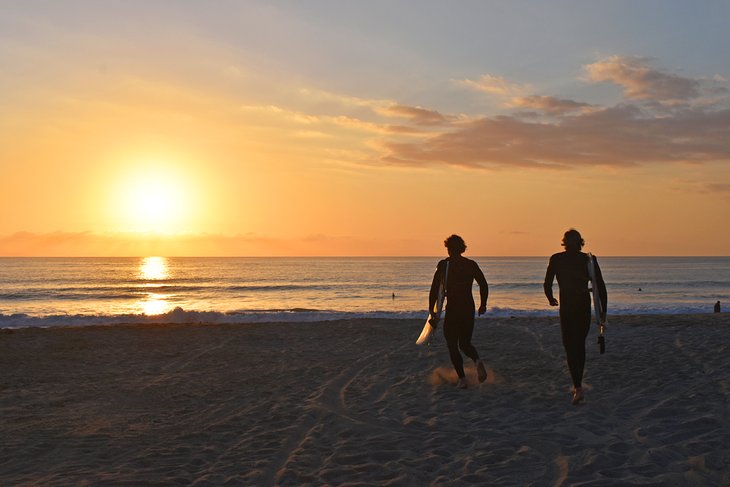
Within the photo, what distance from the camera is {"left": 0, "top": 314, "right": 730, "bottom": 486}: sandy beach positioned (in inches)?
202

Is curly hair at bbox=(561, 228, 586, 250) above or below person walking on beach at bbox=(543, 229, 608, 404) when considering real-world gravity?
above

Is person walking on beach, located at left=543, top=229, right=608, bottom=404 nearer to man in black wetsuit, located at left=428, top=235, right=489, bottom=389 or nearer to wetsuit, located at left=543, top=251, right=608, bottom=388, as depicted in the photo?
wetsuit, located at left=543, top=251, right=608, bottom=388

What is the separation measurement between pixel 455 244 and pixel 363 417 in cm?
261

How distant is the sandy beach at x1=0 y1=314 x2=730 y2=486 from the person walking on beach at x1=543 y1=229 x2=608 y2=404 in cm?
63

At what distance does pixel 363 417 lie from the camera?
7.10 meters

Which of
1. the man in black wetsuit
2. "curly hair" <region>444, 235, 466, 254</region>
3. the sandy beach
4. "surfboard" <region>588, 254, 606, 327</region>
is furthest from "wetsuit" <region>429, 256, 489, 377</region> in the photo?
"surfboard" <region>588, 254, 606, 327</region>

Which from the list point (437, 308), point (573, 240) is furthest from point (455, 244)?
point (573, 240)

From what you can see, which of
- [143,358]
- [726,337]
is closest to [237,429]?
[143,358]

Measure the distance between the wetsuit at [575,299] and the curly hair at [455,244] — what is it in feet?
4.27

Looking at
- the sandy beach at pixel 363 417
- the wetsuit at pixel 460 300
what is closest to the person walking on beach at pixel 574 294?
the sandy beach at pixel 363 417

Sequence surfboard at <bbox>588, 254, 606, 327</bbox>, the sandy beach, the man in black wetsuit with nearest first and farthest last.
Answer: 1. the sandy beach
2. surfboard at <bbox>588, 254, 606, 327</bbox>
3. the man in black wetsuit

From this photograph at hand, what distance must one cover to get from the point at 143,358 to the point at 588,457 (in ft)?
32.1

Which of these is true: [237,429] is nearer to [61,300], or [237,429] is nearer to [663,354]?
[663,354]

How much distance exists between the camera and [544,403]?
7562 mm
